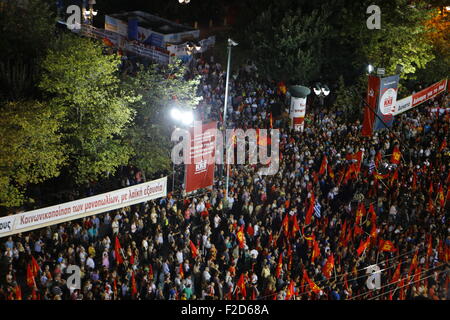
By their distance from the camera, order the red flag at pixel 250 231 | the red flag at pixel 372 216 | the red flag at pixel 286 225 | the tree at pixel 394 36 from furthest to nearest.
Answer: the tree at pixel 394 36
the red flag at pixel 372 216
the red flag at pixel 286 225
the red flag at pixel 250 231

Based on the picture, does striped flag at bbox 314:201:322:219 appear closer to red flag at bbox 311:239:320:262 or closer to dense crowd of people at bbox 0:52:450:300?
dense crowd of people at bbox 0:52:450:300

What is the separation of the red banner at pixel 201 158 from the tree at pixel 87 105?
488 cm

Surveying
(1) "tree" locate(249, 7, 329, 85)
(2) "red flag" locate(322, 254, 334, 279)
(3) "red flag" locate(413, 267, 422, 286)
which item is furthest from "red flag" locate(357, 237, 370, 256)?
(1) "tree" locate(249, 7, 329, 85)

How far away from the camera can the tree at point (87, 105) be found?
28.0 meters

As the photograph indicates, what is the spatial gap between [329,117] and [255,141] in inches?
242

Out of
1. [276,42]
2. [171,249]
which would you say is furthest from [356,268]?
[276,42]

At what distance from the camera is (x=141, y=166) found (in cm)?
2961

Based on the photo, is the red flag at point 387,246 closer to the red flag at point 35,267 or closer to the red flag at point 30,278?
the red flag at point 35,267

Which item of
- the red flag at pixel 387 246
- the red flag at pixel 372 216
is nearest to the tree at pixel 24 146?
the red flag at pixel 372 216

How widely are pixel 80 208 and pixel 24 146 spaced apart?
194 inches

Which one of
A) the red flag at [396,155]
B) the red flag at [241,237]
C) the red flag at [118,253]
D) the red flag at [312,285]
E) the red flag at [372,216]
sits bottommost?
the red flag at [312,285]

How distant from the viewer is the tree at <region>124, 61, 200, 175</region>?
29.6m

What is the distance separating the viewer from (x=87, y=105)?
2858 cm

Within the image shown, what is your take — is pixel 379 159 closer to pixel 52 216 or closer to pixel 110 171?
pixel 110 171
